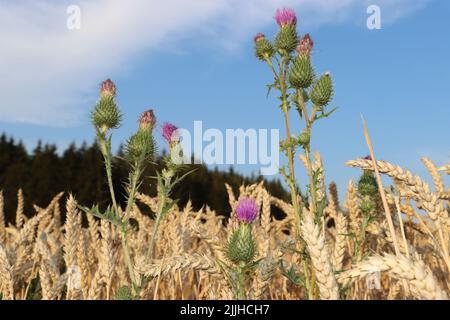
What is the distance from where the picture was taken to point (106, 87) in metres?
4.04

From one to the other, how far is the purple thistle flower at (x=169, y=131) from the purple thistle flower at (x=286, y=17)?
1.29 metres

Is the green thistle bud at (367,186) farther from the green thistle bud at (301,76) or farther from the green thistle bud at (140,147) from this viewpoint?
the green thistle bud at (140,147)

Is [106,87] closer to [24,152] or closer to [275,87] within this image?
[275,87]

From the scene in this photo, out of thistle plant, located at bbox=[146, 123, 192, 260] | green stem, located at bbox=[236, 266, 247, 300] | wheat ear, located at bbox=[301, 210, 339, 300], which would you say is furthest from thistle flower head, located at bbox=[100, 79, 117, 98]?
wheat ear, located at bbox=[301, 210, 339, 300]

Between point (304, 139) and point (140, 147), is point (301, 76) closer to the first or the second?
point (304, 139)

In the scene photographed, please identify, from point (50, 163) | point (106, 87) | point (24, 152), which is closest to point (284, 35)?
point (106, 87)

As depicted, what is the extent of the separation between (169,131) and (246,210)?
0.91 m

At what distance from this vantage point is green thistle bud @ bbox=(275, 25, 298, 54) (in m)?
4.11

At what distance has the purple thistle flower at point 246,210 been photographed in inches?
120

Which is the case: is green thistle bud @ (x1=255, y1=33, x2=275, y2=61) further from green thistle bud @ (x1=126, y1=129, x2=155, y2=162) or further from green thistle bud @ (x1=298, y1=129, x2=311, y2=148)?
green thistle bud @ (x1=126, y1=129, x2=155, y2=162)

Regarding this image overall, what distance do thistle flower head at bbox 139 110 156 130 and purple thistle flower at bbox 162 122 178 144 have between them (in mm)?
87

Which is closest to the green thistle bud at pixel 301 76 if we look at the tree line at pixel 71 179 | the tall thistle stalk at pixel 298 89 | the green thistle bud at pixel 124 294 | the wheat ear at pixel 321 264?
the tall thistle stalk at pixel 298 89

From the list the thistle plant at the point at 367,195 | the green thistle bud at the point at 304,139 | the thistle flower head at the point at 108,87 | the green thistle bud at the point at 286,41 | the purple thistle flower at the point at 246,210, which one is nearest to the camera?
the purple thistle flower at the point at 246,210
